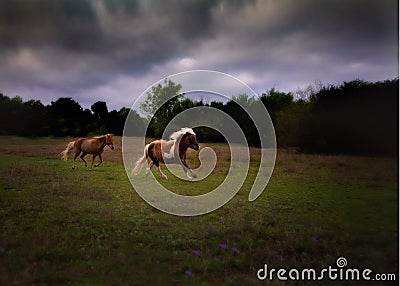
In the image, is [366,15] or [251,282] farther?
[366,15]

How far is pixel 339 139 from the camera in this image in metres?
4.23

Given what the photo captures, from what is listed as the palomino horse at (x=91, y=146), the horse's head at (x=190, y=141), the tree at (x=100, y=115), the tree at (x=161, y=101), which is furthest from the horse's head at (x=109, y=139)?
the horse's head at (x=190, y=141)

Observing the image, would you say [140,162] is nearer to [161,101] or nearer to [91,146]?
[91,146]

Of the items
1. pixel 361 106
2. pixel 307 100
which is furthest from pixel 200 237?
pixel 361 106

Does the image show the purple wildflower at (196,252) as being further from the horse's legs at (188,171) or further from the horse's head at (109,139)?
the horse's head at (109,139)

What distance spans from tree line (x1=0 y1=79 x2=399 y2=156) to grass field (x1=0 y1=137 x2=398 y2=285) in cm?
23

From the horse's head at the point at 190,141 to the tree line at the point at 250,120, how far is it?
0.49 ft

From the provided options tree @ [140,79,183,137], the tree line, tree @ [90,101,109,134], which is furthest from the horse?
tree @ [90,101,109,134]

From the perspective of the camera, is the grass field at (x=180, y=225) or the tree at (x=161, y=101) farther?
the tree at (x=161, y=101)

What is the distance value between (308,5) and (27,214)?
15.3 feet

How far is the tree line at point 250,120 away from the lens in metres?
4.14

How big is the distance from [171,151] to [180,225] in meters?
1.38

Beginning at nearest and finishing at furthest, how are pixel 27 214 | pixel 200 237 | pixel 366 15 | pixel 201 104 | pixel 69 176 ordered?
pixel 200 237 → pixel 27 214 → pixel 366 15 → pixel 69 176 → pixel 201 104

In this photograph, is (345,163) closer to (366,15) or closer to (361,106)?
(361,106)
